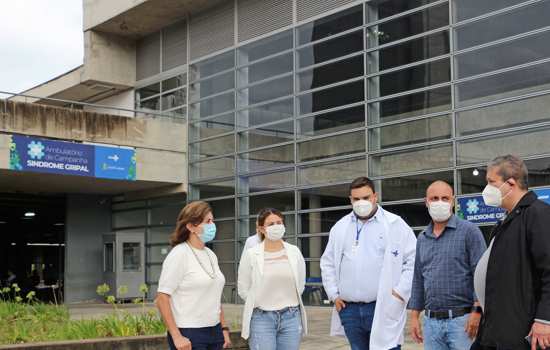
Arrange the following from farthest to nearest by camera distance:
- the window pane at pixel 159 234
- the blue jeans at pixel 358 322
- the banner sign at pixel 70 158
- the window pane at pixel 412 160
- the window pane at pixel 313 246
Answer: the window pane at pixel 159 234 → the banner sign at pixel 70 158 → the window pane at pixel 313 246 → the window pane at pixel 412 160 → the blue jeans at pixel 358 322

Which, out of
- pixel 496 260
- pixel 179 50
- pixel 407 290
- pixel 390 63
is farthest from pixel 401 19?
pixel 496 260

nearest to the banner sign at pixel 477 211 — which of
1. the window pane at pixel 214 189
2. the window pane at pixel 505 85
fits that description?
the window pane at pixel 505 85

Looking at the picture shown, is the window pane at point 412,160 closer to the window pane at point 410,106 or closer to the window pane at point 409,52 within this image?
the window pane at point 410,106

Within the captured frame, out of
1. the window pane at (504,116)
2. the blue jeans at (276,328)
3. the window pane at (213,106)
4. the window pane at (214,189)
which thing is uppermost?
the window pane at (213,106)

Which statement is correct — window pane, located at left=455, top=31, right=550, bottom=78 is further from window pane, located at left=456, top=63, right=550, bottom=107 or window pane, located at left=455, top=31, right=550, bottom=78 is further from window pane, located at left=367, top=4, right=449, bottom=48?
window pane, located at left=367, top=4, right=449, bottom=48

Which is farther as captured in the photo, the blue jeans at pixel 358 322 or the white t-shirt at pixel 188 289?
the blue jeans at pixel 358 322

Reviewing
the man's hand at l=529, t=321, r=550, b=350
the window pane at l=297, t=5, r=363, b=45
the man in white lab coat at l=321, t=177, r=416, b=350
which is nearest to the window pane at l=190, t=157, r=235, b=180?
the window pane at l=297, t=5, r=363, b=45

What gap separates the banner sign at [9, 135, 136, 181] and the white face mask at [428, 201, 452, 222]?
1518 centimetres

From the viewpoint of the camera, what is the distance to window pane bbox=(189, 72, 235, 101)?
20297 mm

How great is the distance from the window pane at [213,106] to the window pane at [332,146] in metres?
3.21

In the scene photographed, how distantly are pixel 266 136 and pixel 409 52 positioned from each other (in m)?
4.85

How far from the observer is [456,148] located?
14523mm

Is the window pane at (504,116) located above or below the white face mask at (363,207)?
above

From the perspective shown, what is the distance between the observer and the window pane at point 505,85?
525 inches
